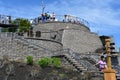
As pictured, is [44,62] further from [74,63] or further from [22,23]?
[22,23]

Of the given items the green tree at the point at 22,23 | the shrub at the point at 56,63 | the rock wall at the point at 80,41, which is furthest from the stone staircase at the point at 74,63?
the rock wall at the point at 80,41

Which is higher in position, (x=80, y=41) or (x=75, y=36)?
(x=75, y=36)

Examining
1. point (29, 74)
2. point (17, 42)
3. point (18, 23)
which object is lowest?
point (29, 74)

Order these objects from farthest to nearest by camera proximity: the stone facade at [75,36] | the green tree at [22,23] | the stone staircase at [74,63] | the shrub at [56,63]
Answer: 1. the stone facade at [75,36]
2. the green tree at [22,23]
3. the stone staircase at [74,63]
4. the shrub at [56,63]

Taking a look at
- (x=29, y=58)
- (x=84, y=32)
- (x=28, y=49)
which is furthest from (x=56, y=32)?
(x=29, y=58)

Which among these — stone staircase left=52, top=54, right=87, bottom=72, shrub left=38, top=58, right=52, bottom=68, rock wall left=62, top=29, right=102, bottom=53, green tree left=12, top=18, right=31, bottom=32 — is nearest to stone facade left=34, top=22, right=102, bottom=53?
rock wall left=62, top=29, right=102, bottom=53

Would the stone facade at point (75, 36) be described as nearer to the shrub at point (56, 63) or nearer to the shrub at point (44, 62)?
the shrub at point (56, 63)

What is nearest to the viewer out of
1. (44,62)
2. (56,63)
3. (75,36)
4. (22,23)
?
(44,62)

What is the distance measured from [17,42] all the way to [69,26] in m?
16.8

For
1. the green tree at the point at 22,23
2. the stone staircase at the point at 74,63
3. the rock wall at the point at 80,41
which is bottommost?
the stone staircase at the point at 74,63

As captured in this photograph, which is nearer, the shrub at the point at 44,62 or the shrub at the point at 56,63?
the shrub at the point at 44,62

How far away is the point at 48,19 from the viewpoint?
5281 cm

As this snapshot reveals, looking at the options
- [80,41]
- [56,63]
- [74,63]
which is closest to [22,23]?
[80,41]

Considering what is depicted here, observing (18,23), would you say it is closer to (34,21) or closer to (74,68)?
(34,21)
